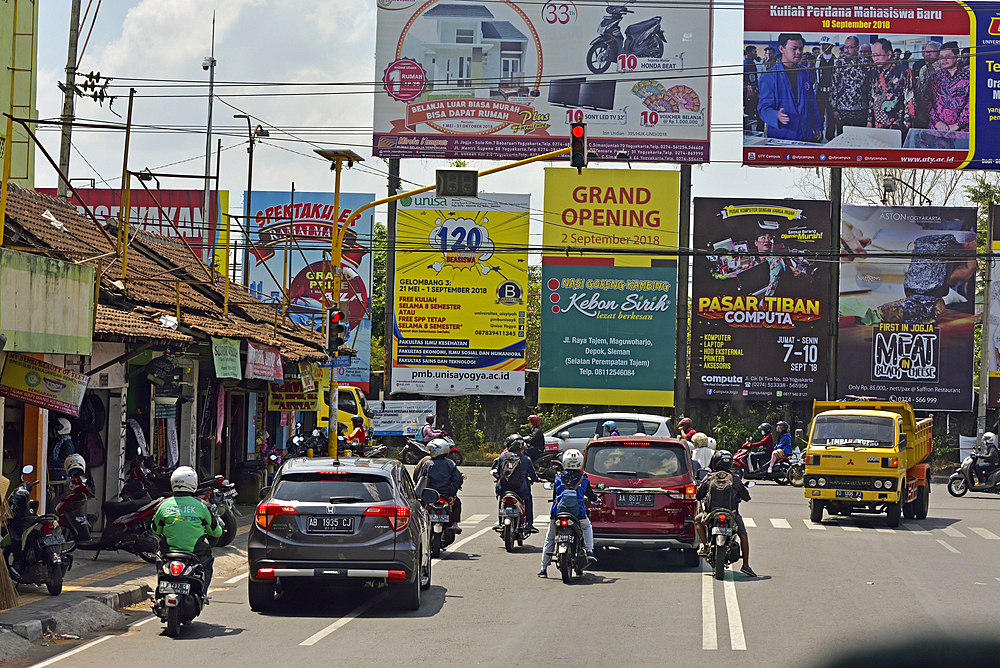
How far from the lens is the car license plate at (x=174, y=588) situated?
1073 centimetres

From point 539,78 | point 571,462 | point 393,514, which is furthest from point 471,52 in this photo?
point 393,514

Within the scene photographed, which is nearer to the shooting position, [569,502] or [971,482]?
[569,502]

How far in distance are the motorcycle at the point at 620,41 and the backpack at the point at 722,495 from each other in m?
26.4

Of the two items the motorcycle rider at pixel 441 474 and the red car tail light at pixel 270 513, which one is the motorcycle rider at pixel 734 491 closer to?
the motorcycle rider at pixel 441 474

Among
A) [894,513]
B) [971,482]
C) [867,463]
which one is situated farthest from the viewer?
[971,482]

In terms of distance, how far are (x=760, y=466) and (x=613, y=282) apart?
8.80m

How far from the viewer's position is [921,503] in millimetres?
23938

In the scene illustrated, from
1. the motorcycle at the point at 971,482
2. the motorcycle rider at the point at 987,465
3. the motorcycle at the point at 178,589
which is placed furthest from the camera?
the motorcycle rider at the point at 987,465

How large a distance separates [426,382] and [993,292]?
1887 cm

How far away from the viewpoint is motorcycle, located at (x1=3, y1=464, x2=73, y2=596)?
12219mm

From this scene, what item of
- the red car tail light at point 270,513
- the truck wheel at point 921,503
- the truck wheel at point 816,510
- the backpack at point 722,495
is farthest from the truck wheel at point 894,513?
the red car tail light at point 270,513

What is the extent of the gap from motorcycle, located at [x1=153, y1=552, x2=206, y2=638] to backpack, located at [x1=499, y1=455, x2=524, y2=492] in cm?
689

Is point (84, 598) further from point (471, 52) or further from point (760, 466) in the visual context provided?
point (471, 52)

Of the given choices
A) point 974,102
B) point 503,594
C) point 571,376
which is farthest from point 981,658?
point 974,102
